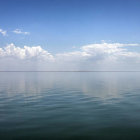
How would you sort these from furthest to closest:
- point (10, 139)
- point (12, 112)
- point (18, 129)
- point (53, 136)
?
point (12, 112)
point (18, 129)
point (53, 136)
point (10, 139)

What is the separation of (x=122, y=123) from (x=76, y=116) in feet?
18.5

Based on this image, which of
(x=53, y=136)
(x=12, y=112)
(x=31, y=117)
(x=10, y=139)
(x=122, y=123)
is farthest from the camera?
(x=12, y=112)

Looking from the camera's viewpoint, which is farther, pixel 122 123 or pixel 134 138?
pixel 122 123

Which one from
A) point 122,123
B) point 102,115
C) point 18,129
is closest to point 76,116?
point 102,115

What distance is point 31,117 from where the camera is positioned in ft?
59.1

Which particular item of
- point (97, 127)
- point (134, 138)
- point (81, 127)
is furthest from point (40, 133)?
point (134, 138)

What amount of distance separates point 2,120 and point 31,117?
3.28 m

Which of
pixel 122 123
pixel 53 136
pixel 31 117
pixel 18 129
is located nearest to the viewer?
pixel 53 136

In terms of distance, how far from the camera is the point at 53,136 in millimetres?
12867

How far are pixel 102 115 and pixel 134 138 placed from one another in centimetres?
667

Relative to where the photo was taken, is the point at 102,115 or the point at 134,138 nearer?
the point at 134,138

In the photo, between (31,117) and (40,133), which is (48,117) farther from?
(40,133)

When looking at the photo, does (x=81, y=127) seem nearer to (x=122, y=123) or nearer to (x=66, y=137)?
(x=66, y=137)

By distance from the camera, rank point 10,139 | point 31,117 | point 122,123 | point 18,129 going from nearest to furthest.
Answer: point 10,139 → point 18,129 → point 122,123 → point 31,117
